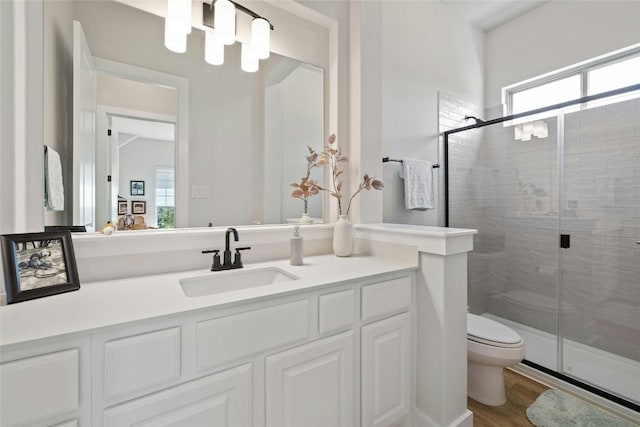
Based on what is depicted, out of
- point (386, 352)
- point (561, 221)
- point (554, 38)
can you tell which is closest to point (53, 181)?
point (386, 352)

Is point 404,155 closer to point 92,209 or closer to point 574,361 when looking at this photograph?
point 574,361

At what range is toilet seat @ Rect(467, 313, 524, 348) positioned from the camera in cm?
159

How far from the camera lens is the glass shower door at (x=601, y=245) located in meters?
1.96

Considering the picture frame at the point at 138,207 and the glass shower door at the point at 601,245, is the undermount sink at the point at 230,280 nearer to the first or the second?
the picture frame at the point at 138,207

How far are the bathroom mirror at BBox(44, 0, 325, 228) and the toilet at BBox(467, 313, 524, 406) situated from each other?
47.8 inches

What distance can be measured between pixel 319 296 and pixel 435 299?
A: 2.02ft

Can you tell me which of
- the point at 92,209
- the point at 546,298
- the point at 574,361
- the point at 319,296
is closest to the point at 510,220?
the point at 546,298

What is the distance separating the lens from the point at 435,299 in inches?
53.8

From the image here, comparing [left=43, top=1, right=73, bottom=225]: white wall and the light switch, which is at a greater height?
[left=43, top=1, right=73, bottom=225]: white wall

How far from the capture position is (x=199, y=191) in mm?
1474

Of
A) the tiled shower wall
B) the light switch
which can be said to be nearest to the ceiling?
the tiled shower wall

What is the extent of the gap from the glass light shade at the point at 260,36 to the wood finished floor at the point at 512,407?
232cm

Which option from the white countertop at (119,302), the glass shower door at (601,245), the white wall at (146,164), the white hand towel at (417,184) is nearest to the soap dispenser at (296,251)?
the white countertop at (119,302)

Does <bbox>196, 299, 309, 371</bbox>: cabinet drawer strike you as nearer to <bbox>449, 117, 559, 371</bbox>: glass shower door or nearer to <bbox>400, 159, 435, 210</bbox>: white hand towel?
<bbox>400, 159, 435, 210</bbox>: white hand towel
